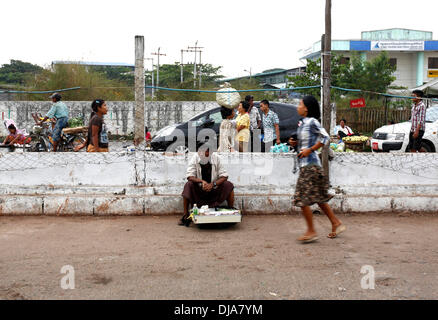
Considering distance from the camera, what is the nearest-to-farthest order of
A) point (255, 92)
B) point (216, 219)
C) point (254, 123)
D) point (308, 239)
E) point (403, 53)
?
point (308, 239)
point (216, 219)
point (254, 123)
point (255, 92)
point (403, 53)

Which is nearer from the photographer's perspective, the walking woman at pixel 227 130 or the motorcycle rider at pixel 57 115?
the walking woman at pixel 227 130

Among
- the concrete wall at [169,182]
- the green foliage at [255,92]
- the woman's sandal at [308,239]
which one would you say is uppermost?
the green foliage at [255,92]

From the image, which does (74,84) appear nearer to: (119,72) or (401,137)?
(401,137)

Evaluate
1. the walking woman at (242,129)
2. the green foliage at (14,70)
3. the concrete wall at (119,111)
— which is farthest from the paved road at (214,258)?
the green foliage at (14,70)

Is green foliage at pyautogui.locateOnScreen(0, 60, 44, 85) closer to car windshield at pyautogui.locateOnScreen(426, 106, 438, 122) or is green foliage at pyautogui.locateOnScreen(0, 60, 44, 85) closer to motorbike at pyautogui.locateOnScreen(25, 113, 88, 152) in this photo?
motorbike at pyautogui.locateOnScreen(25, 113, 88, 152)

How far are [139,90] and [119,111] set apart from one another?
504 inches

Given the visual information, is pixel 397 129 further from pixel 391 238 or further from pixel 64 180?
pixel 64 180

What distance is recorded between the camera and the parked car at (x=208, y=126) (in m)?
9.75

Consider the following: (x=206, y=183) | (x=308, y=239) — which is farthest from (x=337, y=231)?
(x=206, y=183)

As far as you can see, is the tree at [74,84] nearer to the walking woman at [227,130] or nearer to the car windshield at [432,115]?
the car windshield at [432,115]

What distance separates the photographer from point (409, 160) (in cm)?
670

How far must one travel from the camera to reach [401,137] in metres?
10.7

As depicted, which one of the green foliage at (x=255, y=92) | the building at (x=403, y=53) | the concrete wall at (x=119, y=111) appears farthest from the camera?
the building at (x=403, y=53)

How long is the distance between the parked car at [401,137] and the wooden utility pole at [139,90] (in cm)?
663
